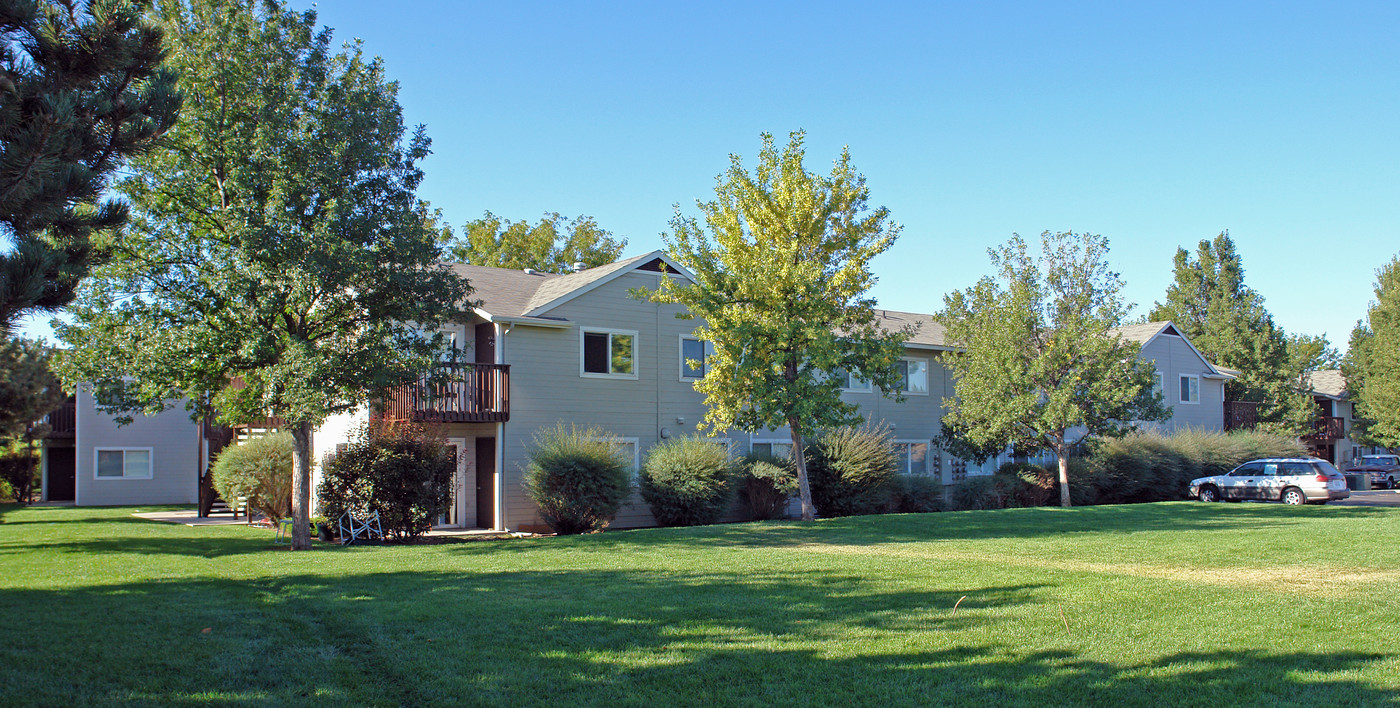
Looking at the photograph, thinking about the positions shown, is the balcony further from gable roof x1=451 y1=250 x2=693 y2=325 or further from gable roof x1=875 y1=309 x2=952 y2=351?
gable roof x1=875 y1=309 x2=952 y2=351

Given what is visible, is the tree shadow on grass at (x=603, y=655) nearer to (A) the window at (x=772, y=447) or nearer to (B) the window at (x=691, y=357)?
(B) the window at (x=691, y=357)

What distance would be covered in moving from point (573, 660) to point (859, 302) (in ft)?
50.3

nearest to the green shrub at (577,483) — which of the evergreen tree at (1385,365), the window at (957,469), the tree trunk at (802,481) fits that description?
the tree trunk at (802,481)

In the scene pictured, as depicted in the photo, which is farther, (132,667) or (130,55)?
(132,667)

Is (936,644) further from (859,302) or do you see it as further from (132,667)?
(859,302)

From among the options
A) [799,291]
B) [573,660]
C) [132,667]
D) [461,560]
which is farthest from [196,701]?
[799,291]

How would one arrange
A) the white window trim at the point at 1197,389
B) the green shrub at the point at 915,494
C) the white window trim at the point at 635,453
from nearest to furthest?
1. the white window trim at the point at 635,453
2. the green shrub at the point at 915,494
3. the white window trim at the point at 1197,389

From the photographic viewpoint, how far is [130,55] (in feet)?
22.1

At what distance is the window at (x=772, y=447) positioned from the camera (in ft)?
84.6

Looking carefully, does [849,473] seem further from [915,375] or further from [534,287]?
[534,287]

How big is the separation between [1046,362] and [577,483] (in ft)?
46.7

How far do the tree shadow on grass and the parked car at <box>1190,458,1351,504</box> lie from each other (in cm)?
2357

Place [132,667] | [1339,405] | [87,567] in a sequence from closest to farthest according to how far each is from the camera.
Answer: [132,667] < [87,567] < [1339,405]

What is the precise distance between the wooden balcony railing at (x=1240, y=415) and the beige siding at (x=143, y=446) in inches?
1649
